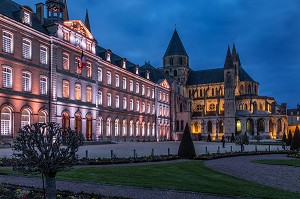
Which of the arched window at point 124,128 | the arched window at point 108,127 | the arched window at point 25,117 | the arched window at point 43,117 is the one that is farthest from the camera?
the arched window at point 124,128

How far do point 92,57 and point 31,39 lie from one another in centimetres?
1172

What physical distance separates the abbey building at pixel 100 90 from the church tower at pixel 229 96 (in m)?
0.26

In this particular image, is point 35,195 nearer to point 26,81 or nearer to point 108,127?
point 26,81

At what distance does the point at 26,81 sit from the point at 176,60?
59738 millimetres

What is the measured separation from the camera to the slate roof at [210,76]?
301 feet

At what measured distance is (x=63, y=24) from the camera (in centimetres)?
3903

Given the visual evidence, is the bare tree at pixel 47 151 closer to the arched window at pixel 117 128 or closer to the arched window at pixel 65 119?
the arched window at pixel 65 119

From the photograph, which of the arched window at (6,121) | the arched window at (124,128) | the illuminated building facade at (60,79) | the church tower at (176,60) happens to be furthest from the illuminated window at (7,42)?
the church tower at (176,60)

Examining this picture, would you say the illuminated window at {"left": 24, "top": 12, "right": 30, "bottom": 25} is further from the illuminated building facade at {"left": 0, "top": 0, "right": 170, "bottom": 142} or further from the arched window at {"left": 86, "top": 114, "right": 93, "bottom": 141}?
the arched window at {"left": 86, "top": 114, "right": 93, "bottom": 141}

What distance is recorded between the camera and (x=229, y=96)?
273ft

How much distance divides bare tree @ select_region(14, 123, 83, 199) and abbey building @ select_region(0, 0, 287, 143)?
2481 cm

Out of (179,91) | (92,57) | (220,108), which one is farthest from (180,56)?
(92,57)

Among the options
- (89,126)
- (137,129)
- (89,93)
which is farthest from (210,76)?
(89,126)

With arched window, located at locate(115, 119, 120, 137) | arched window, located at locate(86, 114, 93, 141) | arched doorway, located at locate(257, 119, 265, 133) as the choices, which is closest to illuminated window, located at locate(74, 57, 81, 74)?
arched window, located at locate(86, 114, 93, 141)
